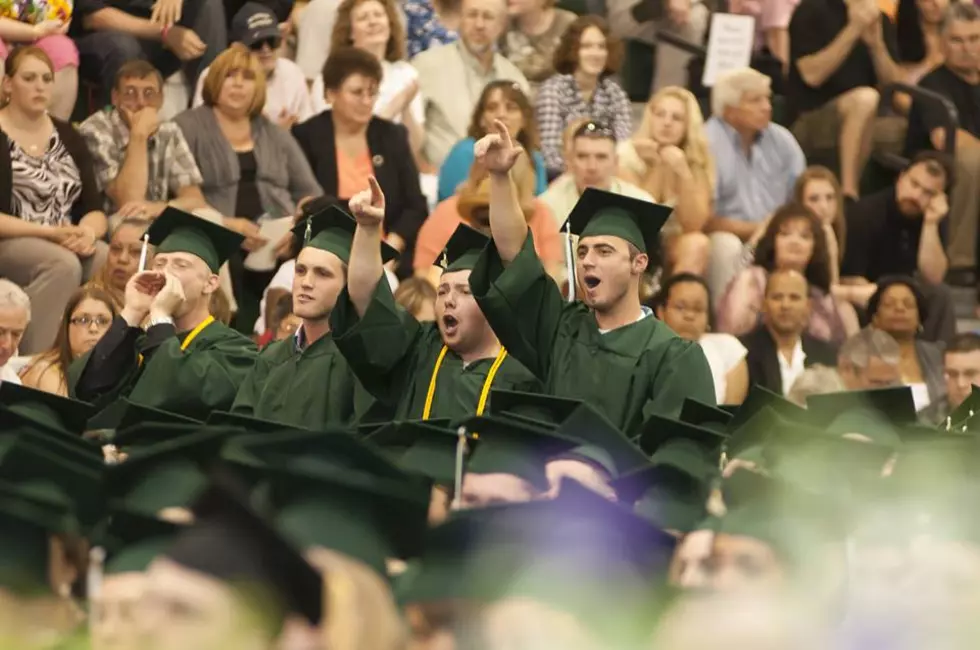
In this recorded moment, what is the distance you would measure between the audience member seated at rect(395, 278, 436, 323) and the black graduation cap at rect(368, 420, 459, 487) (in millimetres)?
2659

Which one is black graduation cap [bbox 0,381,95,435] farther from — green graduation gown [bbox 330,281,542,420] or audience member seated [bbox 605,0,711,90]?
audience member seated [bbox 605,0,711,90]

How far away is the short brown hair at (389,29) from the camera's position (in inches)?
432

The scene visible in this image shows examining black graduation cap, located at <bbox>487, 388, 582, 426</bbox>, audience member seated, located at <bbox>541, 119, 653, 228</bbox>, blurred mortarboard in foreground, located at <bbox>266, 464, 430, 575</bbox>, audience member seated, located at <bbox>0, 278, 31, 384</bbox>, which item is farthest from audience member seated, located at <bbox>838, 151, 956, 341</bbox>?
blurred mortarboard in foreground, located at <bbox>266, 464, 430, 575</bbox>

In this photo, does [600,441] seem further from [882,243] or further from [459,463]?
[882,243]

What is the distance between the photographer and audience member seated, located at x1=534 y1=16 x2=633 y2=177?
11.4m

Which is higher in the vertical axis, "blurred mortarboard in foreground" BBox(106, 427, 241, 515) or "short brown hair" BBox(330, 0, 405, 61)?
"blurred mortarboard in foreground" BBox(106, 427, 241, 515)

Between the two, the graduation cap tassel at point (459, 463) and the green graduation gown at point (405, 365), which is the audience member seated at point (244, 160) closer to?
the green graduation gown at point (405, 365)

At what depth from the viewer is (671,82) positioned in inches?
502

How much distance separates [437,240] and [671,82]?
3154 mm

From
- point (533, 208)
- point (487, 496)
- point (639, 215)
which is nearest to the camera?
point (487, 496)

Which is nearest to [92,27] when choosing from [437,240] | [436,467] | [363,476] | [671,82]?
[437,240]

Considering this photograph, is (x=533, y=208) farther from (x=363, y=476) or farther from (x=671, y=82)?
(x=363, y=476)

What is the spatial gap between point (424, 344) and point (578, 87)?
12.6 feet

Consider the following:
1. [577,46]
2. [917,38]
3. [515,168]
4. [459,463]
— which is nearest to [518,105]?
[515,168]
